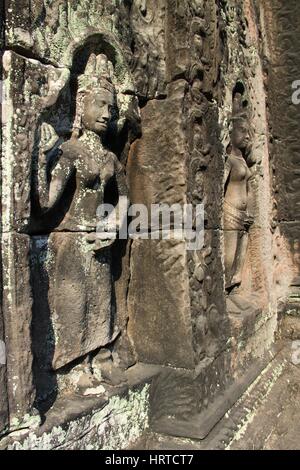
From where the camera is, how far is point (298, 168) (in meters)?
5.16

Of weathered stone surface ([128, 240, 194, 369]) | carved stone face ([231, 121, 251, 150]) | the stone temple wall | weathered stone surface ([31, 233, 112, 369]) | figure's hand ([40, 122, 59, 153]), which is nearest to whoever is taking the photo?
the stone temple wall

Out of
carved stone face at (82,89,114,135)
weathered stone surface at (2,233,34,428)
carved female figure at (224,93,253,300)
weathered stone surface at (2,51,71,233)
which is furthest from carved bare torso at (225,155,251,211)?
weathered stone surface at (2,233,34,428)

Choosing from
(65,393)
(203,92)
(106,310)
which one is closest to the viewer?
(65,393)

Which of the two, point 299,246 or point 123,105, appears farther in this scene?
point 299,246

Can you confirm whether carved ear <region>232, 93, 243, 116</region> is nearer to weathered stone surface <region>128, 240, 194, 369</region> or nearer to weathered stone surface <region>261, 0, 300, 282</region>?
weathered stone surface <region>261, 0, 300, 282</region>

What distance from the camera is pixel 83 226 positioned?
2.51 metres

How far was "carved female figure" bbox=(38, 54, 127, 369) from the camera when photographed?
2367 millimetres

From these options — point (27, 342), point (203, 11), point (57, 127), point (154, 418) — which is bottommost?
point (154, 418)

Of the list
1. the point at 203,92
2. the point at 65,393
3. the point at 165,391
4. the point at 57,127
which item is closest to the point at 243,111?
the point at 203,92

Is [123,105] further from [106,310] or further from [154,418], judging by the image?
[154,418]

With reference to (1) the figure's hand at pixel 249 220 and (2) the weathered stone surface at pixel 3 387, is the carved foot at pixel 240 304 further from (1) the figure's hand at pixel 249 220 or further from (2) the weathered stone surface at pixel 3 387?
(2) the weathered stone surface at pixel 3 387

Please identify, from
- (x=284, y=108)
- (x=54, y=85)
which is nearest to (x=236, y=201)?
(x=284, y=108)

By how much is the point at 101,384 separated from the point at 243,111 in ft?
9.11

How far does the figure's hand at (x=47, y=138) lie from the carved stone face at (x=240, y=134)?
2.20 meters
